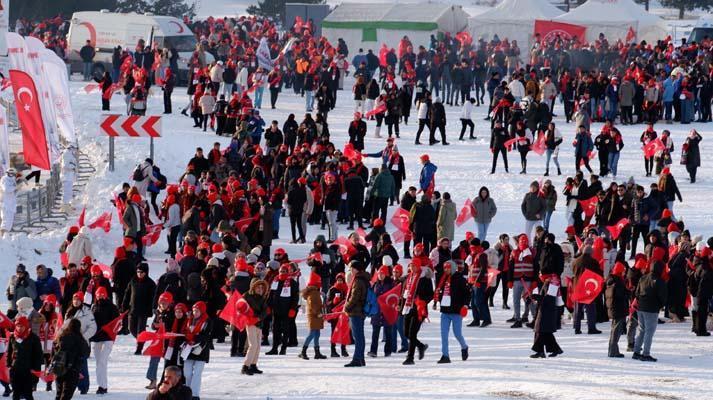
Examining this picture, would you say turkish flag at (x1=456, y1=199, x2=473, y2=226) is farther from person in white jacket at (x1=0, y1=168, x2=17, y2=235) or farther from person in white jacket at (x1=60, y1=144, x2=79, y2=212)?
person in white jacket at (x1=60, y1=144, x2=79, y2=212)

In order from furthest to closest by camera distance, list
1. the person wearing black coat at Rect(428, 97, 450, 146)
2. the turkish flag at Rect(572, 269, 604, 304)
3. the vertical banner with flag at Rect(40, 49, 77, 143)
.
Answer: the person wearing black coat at Rect(428, 97, 450, 146), the vertical banner with flag at Rect(40, 49, 77, 143), the turkish flag at Rect(572, 269, 604, 304)

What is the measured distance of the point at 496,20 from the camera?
166 feet

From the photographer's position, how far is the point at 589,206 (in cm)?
2538

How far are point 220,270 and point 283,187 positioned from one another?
8771mm

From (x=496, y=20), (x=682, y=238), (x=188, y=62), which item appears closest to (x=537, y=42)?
(x=496, y=20)

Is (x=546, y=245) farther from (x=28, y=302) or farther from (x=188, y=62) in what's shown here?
(x=188, y=62)

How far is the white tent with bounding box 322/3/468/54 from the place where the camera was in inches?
2055

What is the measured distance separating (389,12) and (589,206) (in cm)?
2833

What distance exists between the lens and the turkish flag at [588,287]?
19203mm

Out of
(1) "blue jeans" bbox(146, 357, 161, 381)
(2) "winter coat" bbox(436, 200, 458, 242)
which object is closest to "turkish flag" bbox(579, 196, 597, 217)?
(2) "winter coat" bbox(436, 200, 458, 242)

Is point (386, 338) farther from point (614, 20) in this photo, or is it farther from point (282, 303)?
point (614, 20)

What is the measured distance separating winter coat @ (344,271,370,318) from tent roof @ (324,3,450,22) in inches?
1360

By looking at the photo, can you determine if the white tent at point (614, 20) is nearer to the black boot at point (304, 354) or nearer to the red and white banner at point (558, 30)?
the red and white banner at point (558, 30)

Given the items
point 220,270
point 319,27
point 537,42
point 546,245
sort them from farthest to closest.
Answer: point 319,27, point 537,42, point 546,245, point 220,270
